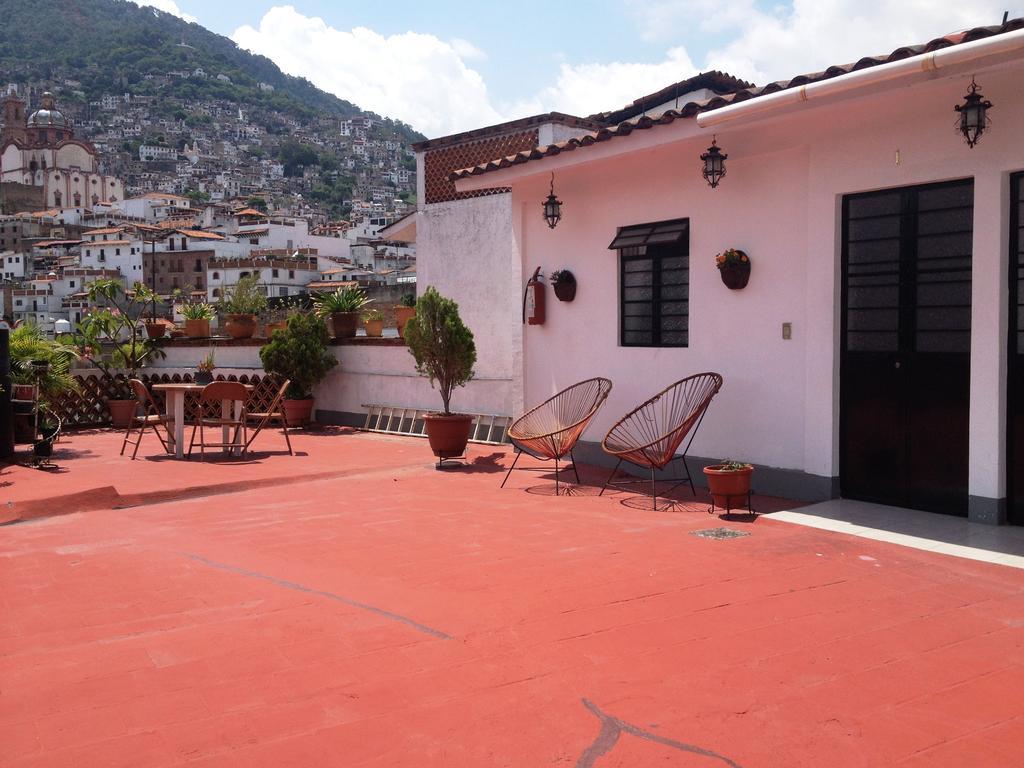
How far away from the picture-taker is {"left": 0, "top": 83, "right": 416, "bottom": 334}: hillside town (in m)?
64.5

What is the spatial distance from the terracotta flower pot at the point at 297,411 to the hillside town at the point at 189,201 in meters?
8.56

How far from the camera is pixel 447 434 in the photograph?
9648 millimetres

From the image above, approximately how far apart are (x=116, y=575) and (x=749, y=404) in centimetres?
525

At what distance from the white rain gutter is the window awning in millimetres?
1441

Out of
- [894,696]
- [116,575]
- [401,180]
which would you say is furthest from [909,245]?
[401,180]

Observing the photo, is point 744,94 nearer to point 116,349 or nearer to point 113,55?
point 116,349

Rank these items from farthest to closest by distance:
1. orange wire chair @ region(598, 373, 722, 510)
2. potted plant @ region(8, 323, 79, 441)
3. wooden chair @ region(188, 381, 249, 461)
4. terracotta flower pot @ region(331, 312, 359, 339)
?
terracotta flower pot @ region(331, 312, 359, 339) < potted plant @ region(8, 323, 79, 441) < wooden chair @ region(188, 381, 249, 461) < orange wire chair @ region(598, 373, 722, 510)

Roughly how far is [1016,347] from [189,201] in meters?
112

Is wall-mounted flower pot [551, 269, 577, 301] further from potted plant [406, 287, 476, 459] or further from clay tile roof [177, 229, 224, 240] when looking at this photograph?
clay tile roof [177, 229, 224, 240]

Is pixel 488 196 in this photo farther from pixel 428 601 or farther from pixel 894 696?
pixel 894 696

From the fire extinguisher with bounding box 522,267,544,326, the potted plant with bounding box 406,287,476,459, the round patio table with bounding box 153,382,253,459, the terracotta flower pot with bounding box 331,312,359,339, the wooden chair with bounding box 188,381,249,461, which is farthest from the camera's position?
the terracotta flower pot with bounding box 331,312,359,339

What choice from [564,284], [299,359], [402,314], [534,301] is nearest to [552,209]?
[564,284]

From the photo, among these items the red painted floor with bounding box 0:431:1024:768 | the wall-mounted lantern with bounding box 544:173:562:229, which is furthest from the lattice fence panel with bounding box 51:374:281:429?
the red painted floor with bounding box 0:431:1024:768

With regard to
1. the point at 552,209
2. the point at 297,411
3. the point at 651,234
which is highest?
the point at 552,209
